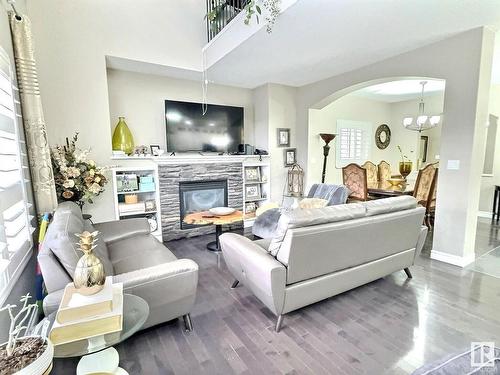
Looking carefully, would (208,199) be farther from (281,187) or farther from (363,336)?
(363,336)

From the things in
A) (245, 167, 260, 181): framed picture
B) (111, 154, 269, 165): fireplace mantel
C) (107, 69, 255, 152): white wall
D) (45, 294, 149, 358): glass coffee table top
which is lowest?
(45, 294, 149, 358): glass coffee table top

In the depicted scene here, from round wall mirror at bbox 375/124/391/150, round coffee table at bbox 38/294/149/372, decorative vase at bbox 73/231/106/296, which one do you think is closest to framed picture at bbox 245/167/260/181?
round coffee table at bbox 38/294/149/372

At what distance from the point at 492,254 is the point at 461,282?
46.8 inches

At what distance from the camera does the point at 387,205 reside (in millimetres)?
2363

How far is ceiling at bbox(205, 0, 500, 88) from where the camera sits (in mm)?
2336

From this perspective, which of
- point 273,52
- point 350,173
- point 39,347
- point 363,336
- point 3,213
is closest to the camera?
point 39,347

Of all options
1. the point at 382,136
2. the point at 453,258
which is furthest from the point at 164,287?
the point at 382,136

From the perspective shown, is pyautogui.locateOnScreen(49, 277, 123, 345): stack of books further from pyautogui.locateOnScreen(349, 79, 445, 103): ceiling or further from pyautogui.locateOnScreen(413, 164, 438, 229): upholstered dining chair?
pyautogui.locateOnScreen(349, 79, 445, 103): ceiling

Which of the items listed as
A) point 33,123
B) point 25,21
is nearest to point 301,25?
point 25,21

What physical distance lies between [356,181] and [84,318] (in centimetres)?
452

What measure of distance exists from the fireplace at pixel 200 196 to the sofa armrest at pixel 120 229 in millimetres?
1123

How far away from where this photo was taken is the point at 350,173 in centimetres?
486

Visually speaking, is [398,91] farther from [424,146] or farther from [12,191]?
[12,191]

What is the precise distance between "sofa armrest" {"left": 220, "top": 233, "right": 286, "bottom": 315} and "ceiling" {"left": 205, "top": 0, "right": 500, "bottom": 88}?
2.13m
